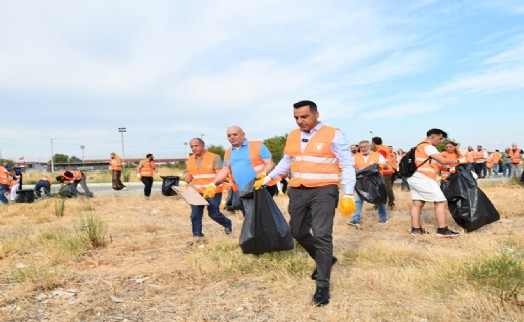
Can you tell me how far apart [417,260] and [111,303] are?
301cm

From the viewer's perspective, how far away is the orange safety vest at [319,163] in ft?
11.6

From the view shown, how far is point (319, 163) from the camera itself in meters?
3.56

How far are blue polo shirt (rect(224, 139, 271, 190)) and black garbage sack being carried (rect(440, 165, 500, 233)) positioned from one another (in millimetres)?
2960

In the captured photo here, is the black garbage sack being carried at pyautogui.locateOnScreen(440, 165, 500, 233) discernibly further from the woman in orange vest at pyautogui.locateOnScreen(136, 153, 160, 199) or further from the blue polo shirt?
the woman in orange vest at pyautogui.locateOnScreen(136, 153, 160, 199)

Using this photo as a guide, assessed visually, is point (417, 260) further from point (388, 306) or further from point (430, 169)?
point (430, 169)

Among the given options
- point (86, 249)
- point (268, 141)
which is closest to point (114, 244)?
point (86, 249)

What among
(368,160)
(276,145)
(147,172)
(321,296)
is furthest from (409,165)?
(276,145)

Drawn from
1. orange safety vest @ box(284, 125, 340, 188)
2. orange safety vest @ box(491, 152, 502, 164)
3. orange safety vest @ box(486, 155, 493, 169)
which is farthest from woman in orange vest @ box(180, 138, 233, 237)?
orange safety vest @ box(491, 152, 502, 164)

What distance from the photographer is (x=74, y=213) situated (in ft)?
30.6

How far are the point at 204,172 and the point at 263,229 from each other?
216 centimetres

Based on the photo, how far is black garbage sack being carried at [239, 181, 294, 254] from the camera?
406 cm

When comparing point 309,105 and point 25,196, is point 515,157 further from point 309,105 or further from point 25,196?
point 25,196

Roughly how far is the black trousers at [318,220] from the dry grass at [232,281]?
29 cm

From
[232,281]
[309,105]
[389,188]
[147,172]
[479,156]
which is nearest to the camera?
[309,105]
